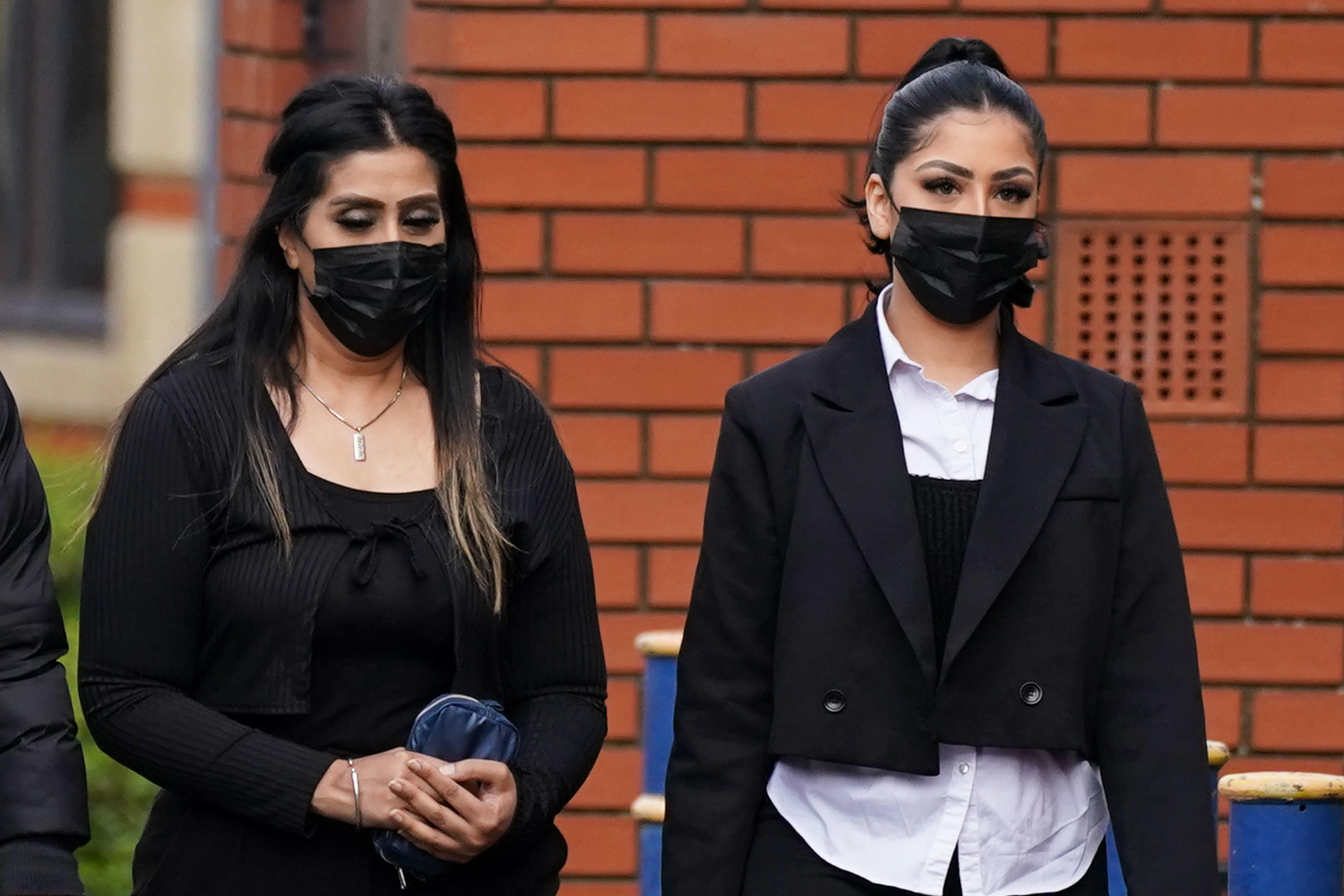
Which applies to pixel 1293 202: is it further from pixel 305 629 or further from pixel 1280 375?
Result: pixel 305 629

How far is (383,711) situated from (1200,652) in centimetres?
219

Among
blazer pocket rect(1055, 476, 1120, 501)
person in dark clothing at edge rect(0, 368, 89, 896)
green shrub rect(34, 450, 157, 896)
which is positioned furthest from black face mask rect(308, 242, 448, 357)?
green shrub rect(34, 450, 157, 896)

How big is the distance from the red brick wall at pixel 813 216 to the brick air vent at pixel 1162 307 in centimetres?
4

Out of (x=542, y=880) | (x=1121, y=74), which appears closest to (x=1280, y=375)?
(x=1121, y=74)

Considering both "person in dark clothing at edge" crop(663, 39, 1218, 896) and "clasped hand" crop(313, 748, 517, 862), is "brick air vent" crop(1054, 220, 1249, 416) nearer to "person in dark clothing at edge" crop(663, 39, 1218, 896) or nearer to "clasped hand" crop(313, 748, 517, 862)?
"person in dark clothing at edge" crop(663, 39, 1218, 896)

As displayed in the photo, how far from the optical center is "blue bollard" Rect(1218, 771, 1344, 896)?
3.47 meters

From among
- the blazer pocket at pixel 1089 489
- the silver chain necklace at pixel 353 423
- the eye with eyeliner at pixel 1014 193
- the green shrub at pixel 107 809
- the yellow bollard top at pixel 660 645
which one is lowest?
the green shrub at pixel 107 809

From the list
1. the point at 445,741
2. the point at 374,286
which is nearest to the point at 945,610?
the point at 445,741

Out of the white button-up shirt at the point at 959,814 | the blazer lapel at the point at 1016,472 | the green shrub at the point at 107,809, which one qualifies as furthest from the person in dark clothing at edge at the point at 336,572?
the green shrub at the point at 107,809

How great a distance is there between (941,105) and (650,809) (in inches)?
56.4

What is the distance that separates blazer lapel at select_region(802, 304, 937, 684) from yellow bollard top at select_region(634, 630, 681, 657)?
0.83 metres

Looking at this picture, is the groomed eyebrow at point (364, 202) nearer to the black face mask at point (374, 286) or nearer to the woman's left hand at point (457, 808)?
the black face mask at point (374, 286)

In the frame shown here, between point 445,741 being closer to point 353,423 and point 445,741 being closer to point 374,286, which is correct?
point 353,423

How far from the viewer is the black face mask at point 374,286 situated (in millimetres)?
3326
